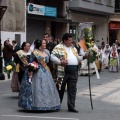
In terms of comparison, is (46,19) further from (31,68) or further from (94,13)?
(31,68)

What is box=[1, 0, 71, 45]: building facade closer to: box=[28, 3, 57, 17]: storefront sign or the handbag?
box=[28, 3, 57, 17]: storefront sign

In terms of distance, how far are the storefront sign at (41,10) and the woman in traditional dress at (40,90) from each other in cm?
1982

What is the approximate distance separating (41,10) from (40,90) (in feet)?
71.0

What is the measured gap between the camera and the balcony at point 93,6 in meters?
34.9

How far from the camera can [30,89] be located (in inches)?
393

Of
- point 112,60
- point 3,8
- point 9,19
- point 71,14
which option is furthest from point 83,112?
point 71,14

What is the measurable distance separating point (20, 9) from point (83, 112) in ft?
62.8

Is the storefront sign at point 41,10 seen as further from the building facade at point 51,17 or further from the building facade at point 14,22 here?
the building facade at point 14,22

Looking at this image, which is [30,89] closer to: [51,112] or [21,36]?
[51,112]

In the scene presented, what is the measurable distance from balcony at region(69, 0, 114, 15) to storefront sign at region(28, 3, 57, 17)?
2.70 meters

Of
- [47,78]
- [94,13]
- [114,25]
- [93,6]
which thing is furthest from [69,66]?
[114,25]

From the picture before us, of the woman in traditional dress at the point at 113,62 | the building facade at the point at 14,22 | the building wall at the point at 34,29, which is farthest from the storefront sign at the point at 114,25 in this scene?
the woman in traditional dress at the point at 113,62

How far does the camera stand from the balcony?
34906 millimetres

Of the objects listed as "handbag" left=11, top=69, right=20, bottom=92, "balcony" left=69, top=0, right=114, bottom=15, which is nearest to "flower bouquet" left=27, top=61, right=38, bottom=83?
"handbag" left=11, top=69, right=20, bottom=92
